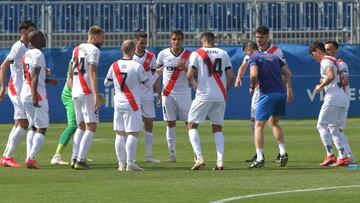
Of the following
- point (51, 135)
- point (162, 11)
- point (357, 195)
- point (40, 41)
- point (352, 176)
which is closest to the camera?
point (357, 195)

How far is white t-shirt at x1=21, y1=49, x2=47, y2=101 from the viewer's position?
16016 millimetres

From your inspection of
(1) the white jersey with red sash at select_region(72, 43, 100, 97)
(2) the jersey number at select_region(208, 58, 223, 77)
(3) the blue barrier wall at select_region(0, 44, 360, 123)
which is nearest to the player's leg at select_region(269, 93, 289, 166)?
(2) the jersey number at select_region(208, 58, 223, 77)

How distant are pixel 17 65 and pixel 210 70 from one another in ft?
10.5

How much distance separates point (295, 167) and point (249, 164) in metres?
0.99

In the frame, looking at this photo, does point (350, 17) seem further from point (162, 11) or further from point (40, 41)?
point (40, 41)

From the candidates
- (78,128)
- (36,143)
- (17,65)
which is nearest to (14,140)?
(36,143)

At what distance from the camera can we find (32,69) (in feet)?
52.5

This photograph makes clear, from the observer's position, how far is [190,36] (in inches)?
1428

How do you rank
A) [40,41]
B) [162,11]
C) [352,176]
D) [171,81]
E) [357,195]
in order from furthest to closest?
[162,11]
[171,81]
[40,41]
[352,176]
[357,195]

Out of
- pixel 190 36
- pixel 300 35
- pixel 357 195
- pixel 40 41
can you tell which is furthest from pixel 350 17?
pixel 357 195

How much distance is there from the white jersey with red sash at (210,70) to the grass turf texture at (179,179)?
45.0 inches

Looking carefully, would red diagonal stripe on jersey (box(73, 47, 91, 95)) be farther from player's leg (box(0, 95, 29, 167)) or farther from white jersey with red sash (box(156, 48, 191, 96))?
white jersey with red sash (box(156, 48, 191, 96))

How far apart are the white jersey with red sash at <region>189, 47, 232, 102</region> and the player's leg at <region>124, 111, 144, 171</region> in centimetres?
112

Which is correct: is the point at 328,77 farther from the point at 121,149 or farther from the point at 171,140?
the point at 121,149
